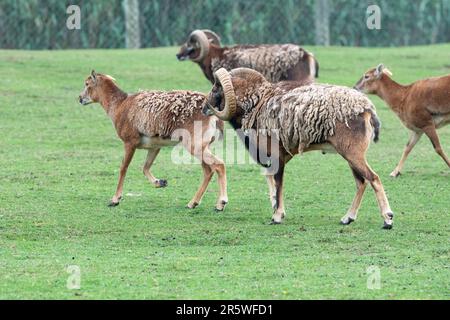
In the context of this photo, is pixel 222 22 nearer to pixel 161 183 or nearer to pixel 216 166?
pixel 161 183

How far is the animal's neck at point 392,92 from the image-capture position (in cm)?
1553

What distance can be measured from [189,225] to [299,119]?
1607mm

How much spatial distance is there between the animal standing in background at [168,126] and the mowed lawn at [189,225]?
1.24 feet

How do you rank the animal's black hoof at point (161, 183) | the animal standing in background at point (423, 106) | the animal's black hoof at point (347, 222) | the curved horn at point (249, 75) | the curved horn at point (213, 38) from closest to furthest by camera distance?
the animal's black hoof at point (347, 222), the curved horn at point (249, 75), the animal's black hoof at point (161, 183), the animal standing in background at point (423, 106), the curved horn at point (213, 38)

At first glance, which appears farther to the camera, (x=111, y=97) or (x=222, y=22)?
(x=222, y=22)

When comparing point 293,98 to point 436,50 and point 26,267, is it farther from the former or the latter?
point 436,50

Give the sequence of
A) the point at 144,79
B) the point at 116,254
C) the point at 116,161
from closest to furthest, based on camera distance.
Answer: the point at 116,254, the point at 116,161, the point at 144,79

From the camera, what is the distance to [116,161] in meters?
16.2

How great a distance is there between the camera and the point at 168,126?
505 inches

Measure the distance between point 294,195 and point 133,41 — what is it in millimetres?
13737

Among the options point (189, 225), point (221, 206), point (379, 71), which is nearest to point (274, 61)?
point (379, 71)

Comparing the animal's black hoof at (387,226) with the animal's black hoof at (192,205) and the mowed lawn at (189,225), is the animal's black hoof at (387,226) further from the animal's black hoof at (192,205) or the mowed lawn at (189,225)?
the animal's black hoof at (192,205)

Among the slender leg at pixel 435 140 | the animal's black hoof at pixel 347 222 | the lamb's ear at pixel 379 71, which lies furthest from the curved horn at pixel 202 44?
the animal's black hoof at pixel 347 222
